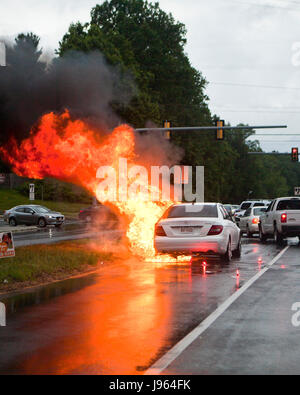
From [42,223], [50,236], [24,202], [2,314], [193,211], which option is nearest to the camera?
[2,314]

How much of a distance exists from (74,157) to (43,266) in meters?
7.35

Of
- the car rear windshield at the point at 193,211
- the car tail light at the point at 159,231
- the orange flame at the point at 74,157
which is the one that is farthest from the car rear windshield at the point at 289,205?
the car tail light at the point at 159,231

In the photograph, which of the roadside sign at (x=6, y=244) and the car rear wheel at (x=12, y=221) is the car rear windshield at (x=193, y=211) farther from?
the car rear wheel at (x=12, y=221)

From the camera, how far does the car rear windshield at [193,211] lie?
17172mm

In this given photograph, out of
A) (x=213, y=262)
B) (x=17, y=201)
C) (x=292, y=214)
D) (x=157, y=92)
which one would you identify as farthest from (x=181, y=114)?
(x=213, y=262)

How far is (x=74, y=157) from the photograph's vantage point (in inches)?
842

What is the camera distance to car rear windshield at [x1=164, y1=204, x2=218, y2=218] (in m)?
17.2

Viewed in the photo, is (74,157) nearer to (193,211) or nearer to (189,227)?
(193,211)

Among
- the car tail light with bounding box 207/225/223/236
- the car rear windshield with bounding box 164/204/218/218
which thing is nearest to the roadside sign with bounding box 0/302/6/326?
the car tail light with bounding box 207/225/223/236

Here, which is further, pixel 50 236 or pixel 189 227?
pixel 50 236

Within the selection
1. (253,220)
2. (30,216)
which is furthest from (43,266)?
(30,216)

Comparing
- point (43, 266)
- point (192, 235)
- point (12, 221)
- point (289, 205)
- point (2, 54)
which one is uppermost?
point (2, 54)

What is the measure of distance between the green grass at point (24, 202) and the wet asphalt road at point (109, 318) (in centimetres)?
4724

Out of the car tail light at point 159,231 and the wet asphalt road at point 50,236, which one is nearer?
the car tail light at point 159,231
